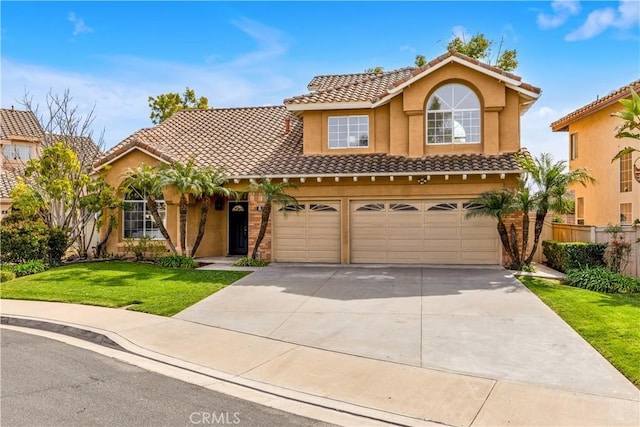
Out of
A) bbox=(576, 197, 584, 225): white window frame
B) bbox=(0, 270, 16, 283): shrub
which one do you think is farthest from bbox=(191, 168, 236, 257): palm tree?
bbox=(576, 197, 584, 225): white window frame

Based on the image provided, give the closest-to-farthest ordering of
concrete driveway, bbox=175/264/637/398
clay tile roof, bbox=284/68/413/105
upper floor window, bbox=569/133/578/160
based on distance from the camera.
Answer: concrete driveway, bbox=175/264/637/398, clay tile roof, bbox=284/68/413/105, upper floor window, bbox=569/133/578/160

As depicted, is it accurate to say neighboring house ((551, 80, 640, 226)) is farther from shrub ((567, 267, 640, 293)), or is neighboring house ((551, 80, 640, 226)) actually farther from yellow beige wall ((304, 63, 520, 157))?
shrub ((567, 267, 640, 293))

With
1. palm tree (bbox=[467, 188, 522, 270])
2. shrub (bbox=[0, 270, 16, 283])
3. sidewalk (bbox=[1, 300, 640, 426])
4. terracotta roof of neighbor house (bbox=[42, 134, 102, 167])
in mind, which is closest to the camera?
sidewalk (bbox=[1, 300, 640, 426])

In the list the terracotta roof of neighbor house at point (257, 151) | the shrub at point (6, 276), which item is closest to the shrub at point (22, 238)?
the shrub at point (6, 276)

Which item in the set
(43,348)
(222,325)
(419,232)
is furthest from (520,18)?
(43,348)

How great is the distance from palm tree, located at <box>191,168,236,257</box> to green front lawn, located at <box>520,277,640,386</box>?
10.5 metres

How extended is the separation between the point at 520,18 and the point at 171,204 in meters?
13.7

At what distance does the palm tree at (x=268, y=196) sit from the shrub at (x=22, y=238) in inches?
293

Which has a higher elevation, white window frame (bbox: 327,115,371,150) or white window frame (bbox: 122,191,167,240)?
white window frame (bbox: 327,115,371,150)

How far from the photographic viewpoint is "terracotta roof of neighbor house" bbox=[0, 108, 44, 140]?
27.0m

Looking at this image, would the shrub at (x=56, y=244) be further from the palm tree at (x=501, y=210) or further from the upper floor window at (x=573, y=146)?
the upper floor window at (x=573, y=146)

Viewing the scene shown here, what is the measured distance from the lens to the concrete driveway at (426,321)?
7051 millimetres

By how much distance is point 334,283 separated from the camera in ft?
44.7

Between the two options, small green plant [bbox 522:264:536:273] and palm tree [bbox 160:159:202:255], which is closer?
small green plant [bbox 522:264:536:273]
